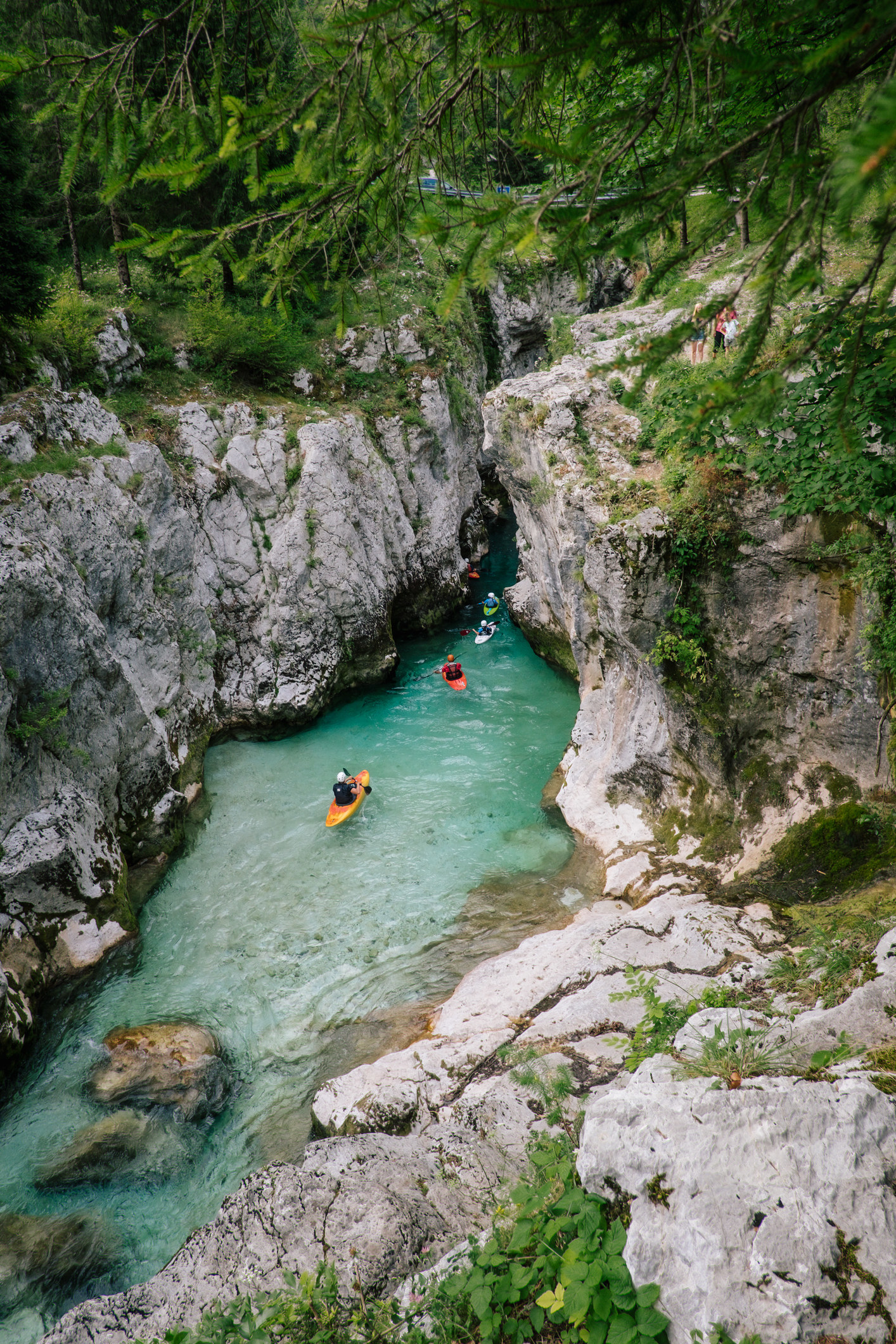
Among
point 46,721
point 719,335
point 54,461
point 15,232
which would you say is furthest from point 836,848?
point 15,232

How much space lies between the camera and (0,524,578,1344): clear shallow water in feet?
22.4

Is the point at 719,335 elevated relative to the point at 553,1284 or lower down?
elevated

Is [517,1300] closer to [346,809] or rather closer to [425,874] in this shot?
[425,874]

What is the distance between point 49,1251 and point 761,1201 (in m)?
6.98

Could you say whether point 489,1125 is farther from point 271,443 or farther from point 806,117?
point 271,443

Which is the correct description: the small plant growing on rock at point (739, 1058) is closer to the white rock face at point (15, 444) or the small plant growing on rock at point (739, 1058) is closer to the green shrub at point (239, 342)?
the white rock face at point (15, 444)

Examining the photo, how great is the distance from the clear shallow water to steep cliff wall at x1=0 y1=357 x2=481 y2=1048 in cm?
84

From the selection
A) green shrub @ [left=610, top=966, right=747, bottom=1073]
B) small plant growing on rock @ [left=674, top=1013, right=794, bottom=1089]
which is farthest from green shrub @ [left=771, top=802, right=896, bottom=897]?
small plant growing on rock @ [left=674, top=1013, right=794, bottom=1089]

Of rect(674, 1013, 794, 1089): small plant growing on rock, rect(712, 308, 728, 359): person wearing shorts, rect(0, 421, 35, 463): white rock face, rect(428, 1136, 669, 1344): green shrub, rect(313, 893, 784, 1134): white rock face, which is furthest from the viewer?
rect(0, 421, 35, 463): white rock face

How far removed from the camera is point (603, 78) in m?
4.08

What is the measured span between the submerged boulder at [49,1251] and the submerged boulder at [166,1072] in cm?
116

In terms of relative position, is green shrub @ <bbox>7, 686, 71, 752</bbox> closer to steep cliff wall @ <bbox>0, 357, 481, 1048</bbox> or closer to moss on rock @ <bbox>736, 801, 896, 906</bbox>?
steep cliff wall @ <bbox>0, 357, 481, 1048</bbox>

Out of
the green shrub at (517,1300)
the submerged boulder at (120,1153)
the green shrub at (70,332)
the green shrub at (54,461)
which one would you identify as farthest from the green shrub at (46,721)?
the green shrub at (70,332)

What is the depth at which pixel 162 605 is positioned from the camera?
13750mm
